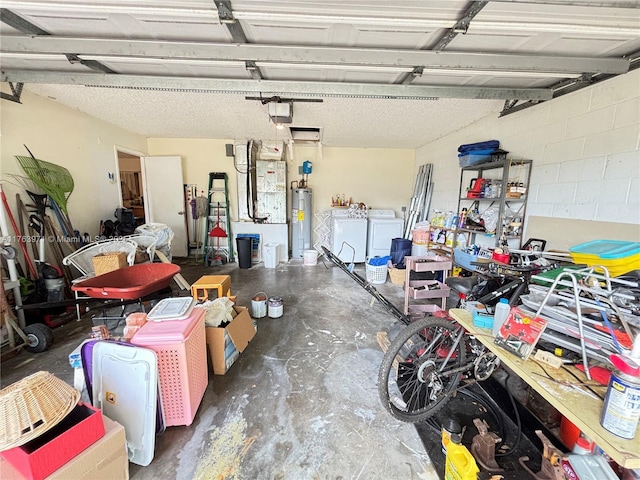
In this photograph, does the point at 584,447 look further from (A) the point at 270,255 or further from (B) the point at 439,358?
(A) the point at 270,255

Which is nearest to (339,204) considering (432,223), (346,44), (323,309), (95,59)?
(432,223)

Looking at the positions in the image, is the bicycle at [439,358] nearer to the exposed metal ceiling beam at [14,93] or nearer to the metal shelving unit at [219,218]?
the exposed metal ceiling beam at [14,93]

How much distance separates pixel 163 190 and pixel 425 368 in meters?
5.45

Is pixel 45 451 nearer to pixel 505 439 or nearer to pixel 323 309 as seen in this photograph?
pixel 505 439

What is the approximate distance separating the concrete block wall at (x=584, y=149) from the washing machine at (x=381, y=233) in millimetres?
2255

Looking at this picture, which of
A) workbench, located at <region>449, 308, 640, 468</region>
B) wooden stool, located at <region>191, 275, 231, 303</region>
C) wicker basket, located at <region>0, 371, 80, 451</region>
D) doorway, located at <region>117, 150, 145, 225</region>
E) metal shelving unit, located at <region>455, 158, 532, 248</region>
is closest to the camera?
workbench, located at <region>449, 308, 640, 468</region>

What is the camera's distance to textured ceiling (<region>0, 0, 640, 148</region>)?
1.46m

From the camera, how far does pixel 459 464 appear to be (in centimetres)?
111

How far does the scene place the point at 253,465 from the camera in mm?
1321

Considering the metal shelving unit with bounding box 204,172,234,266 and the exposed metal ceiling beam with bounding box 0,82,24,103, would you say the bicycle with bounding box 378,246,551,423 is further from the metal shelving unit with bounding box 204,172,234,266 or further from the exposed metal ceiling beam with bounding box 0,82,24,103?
the metal shelving unit with bounding box 204,172,234,266

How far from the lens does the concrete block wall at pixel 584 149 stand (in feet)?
6.48

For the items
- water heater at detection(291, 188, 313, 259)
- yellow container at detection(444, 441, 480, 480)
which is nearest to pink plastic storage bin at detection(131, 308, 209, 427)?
yellow container at detection(444, 441, 480, 480)

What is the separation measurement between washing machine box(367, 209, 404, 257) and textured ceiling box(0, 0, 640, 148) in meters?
2.40

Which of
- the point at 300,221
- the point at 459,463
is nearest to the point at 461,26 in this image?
the point at 459,463
